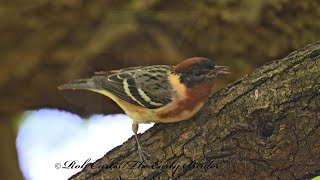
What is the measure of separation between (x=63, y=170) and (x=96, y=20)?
0.75ft

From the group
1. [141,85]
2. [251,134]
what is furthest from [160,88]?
[251,134]

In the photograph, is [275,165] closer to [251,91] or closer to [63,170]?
[251,91]

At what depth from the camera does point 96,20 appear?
0.90m

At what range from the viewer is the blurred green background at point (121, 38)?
2.92 ft

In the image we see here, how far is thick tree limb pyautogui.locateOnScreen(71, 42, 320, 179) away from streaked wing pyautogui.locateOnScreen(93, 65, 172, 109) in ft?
0.21

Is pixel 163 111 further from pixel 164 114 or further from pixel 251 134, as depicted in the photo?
pixel 251 134

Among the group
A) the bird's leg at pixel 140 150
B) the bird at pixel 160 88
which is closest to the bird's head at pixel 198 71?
the bird at pixel 160 88

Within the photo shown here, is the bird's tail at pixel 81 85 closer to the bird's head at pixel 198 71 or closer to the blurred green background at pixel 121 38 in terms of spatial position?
the blurred green background at pixel 121 38

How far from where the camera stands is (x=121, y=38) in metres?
0.91

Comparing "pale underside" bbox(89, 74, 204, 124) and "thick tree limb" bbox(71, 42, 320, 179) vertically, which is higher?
"pale underside" bbox(89, 74, 204, 124)

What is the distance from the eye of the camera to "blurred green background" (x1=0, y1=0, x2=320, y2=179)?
0.89 m

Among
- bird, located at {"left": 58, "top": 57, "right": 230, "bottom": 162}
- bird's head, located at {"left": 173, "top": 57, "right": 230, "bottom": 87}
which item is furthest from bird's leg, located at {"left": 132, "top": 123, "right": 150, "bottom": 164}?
bird's head, located at {"left": 173, "top": 57, "right": 230, "bottom": 87}

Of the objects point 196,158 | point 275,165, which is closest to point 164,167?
point 196,158

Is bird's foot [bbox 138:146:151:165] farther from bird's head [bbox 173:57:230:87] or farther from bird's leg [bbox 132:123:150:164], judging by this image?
bird's head [bbox 173:57:230:87]
